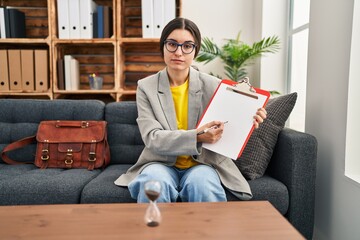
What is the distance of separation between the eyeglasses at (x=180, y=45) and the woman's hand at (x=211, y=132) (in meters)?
0.37

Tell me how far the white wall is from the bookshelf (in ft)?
4.42

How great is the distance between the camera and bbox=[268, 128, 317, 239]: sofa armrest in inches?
58.2

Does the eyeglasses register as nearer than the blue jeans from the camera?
No

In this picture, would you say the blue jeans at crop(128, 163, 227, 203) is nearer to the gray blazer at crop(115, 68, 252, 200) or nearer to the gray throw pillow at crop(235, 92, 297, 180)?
the gray blazer at crop(115, 68, 252, 200)

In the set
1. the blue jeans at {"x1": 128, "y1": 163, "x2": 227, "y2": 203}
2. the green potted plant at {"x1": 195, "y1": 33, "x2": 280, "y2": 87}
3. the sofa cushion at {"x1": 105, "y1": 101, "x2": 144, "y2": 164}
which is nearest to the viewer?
the blue jeans at {"x1": 128, "y1": 163, "x2": 227, "y2": 203}

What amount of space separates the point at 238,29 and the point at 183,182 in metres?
1.95

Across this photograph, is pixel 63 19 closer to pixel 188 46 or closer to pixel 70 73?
pixel 70 73

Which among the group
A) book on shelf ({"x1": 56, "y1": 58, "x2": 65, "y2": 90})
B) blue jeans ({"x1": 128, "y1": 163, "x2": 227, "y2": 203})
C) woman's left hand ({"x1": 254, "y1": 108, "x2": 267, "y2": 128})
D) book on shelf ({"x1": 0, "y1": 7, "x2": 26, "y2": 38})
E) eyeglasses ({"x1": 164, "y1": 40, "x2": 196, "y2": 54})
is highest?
book on shelf ({"x1": 0, "y1": 7, "x2": 26, "y2": 38})

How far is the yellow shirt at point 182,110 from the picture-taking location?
1.49 m

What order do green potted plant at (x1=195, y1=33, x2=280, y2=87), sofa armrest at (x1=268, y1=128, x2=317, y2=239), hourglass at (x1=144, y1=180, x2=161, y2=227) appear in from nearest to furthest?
hourglass at (x1=144, y1=180, x2=161, y2=227)
sofa armrest at (x1=268, y1=128, x2=317, y2=239)
green potted plant at (x1=195, y1=33, x2=280, y2=87)

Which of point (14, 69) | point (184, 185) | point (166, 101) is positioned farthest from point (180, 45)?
point (14, 69)

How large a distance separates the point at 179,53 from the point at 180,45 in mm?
35

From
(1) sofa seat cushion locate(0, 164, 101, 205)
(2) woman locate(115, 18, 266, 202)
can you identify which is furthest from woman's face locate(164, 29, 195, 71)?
(1) sofa seat cushion locate(0, 164, 101, 205)

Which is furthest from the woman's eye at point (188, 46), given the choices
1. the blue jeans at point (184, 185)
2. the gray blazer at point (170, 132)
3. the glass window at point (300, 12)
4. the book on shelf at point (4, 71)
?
the book on shelf at point (4, 71)
